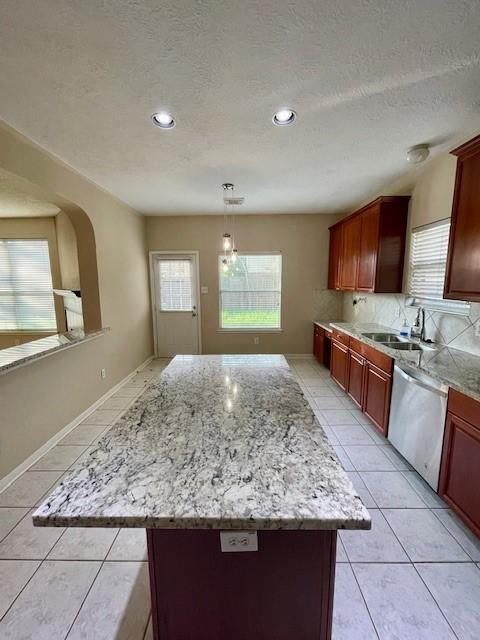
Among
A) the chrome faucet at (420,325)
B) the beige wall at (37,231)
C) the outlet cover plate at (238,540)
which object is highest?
the beige wall at (37,231)

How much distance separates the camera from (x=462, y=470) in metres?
1.61

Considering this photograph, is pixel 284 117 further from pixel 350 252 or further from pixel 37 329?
pixel 37 329

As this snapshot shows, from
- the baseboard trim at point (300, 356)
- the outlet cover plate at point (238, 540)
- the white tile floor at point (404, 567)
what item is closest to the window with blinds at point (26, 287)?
the baseboard trim at point (300, 356)

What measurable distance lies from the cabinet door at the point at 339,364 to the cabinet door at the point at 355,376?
12cm

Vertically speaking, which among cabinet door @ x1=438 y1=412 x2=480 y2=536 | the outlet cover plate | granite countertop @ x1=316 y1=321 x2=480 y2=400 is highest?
granite countertop @ x1=316 y1=321 x2=480 y2=400

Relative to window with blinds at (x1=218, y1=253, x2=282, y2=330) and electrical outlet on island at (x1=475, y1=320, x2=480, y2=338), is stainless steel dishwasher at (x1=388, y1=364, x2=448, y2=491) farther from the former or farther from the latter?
window with blinds at (x1=218, y1=253, x2=282, y2=330)

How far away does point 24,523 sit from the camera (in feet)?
5.60

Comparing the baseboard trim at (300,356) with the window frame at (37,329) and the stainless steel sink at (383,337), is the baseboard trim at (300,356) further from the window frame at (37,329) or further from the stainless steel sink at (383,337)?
the window frame at (37,329)

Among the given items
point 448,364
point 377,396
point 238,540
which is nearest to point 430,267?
point 448,364

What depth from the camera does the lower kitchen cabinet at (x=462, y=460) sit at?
1507 mm

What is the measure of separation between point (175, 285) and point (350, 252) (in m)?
3.05

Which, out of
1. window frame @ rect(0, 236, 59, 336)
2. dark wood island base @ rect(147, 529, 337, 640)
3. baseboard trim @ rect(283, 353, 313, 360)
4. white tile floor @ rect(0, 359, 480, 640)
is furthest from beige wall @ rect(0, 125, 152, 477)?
baseboard trim @ rect(283, 353, 313, 360)

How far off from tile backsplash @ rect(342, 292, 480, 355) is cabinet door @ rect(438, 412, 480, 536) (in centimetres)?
92

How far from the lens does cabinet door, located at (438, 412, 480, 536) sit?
1510 millimetres
